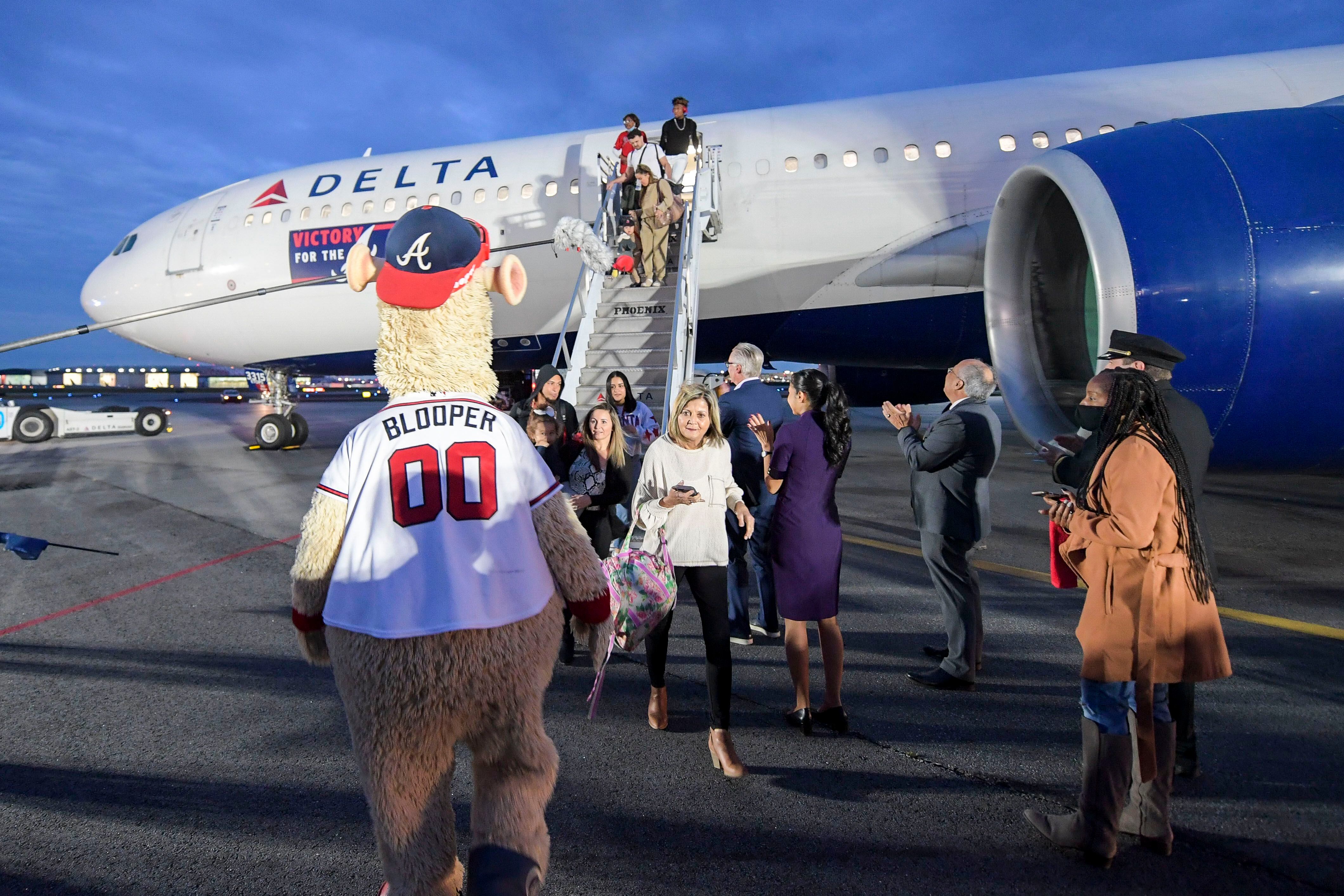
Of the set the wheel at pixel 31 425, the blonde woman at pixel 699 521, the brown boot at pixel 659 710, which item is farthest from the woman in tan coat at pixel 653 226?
the wheel at pixel 31 425

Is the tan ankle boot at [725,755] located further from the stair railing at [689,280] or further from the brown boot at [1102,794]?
the stair railing at [689,280]

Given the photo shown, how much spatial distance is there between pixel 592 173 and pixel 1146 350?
862cm

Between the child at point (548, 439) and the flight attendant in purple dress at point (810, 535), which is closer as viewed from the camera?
the flight attendant in purple dress at point (810, 535)

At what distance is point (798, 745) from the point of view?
9.98 ft

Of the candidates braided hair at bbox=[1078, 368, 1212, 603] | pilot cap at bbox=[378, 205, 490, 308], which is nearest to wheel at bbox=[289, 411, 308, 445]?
pilot cap at bbox=[378, 205, 490, 308]

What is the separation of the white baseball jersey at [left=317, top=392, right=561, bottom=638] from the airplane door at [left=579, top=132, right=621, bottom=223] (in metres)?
8.64

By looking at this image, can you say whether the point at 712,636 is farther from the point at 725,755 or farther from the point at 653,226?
the point at 653,226

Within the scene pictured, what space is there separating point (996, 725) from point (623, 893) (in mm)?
1854

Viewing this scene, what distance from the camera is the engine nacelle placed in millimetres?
4285

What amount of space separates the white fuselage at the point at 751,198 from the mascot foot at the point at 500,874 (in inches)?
329

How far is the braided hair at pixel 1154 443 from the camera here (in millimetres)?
2248

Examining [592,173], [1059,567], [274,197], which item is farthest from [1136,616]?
[274,197]

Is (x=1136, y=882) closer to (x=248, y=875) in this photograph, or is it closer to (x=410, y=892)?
(x=410, y=892)

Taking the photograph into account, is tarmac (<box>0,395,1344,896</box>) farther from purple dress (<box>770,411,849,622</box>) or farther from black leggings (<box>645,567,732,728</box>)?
purple dress (<box>770,411,849,622</box>)
